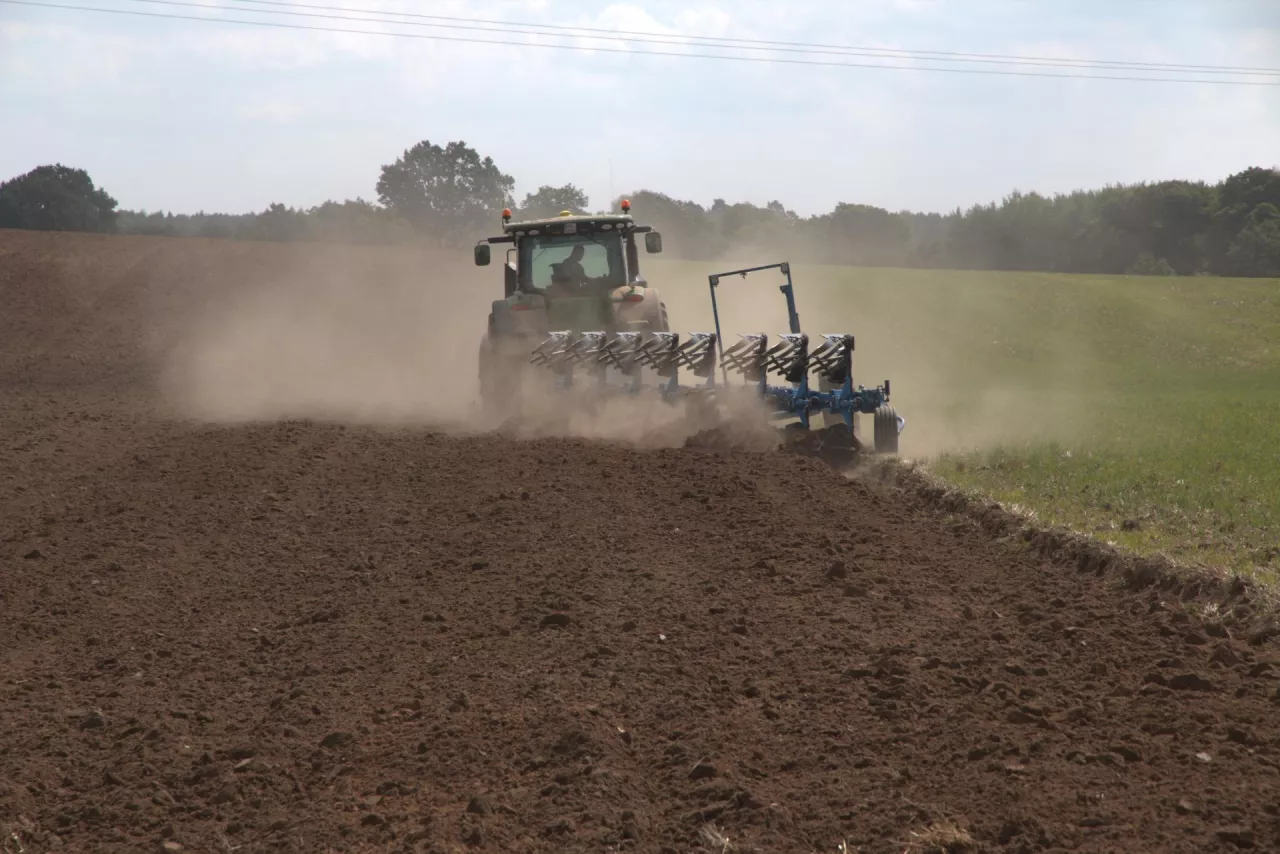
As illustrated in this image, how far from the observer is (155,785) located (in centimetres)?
471

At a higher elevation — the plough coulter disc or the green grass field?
the plough coulter disc

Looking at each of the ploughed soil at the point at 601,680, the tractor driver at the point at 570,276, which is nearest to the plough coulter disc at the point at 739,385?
the tractor driver at the point at 570,276

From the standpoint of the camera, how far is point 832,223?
68.8 metres

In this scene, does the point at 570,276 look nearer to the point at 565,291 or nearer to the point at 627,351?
the point at 565,291

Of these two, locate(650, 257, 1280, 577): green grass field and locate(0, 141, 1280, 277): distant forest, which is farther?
locate(0, 141, 1280, 277): distant forest

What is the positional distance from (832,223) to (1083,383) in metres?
44.7

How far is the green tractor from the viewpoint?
14.6 metres

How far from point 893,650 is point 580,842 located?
2239 millimetres

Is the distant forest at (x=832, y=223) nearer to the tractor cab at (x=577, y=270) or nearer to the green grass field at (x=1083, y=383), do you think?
the green grass field at (x=1083, y=383)

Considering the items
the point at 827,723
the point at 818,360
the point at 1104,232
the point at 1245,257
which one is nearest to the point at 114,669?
the point at 827,723

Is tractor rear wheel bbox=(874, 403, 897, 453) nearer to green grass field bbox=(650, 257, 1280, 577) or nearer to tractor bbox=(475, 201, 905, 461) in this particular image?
tractor bbox=(475, 201, 905, 461)

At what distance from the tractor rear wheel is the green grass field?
45cm

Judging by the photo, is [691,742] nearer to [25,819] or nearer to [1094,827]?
[1094,827]

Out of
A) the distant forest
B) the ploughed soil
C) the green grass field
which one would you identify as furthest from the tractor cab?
the distant forest
